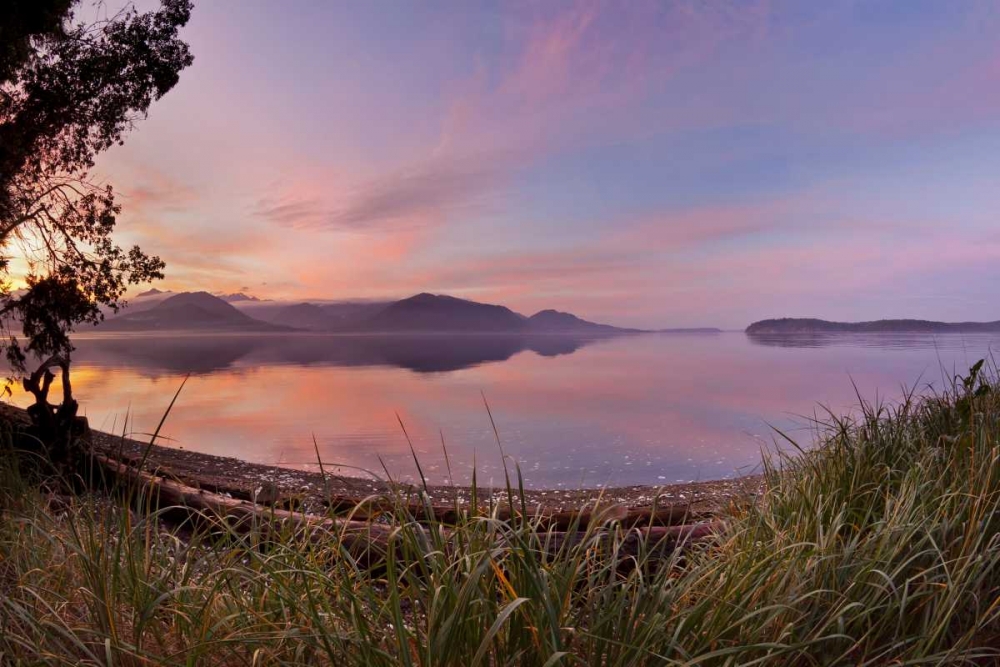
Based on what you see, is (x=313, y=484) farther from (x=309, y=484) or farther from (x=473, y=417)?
(x=473, y=417)

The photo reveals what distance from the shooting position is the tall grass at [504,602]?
6.17ft

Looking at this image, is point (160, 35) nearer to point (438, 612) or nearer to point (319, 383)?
point (438, 612)

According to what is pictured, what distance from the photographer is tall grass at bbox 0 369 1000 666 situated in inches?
74.1

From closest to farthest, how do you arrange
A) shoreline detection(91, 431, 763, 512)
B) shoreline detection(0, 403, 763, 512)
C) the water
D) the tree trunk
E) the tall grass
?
1. the tall grass
2. the tree trunk
3. shoreline detection(0, 403, 763, 512)
4. shoreline detection(91, 431, 763, 512)
5. the water

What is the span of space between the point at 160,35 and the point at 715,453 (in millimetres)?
16264

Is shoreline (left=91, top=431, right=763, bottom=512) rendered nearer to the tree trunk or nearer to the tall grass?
the tree trunk

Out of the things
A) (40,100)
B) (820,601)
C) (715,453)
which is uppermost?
(40,100)

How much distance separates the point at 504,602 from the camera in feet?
7.04

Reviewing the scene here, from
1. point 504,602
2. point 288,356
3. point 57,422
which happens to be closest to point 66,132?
point 57,422

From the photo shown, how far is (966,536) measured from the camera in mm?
2922

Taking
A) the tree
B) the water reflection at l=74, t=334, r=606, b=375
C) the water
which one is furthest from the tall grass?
the water reflection at l=74, t=334, r=606, b=375

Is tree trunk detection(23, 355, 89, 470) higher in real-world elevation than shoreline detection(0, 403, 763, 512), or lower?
higher

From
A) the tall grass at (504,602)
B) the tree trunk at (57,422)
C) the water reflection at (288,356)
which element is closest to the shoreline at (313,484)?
the tree trunk at (57,422)

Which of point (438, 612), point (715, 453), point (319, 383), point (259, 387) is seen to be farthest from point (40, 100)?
point (319, 383)
